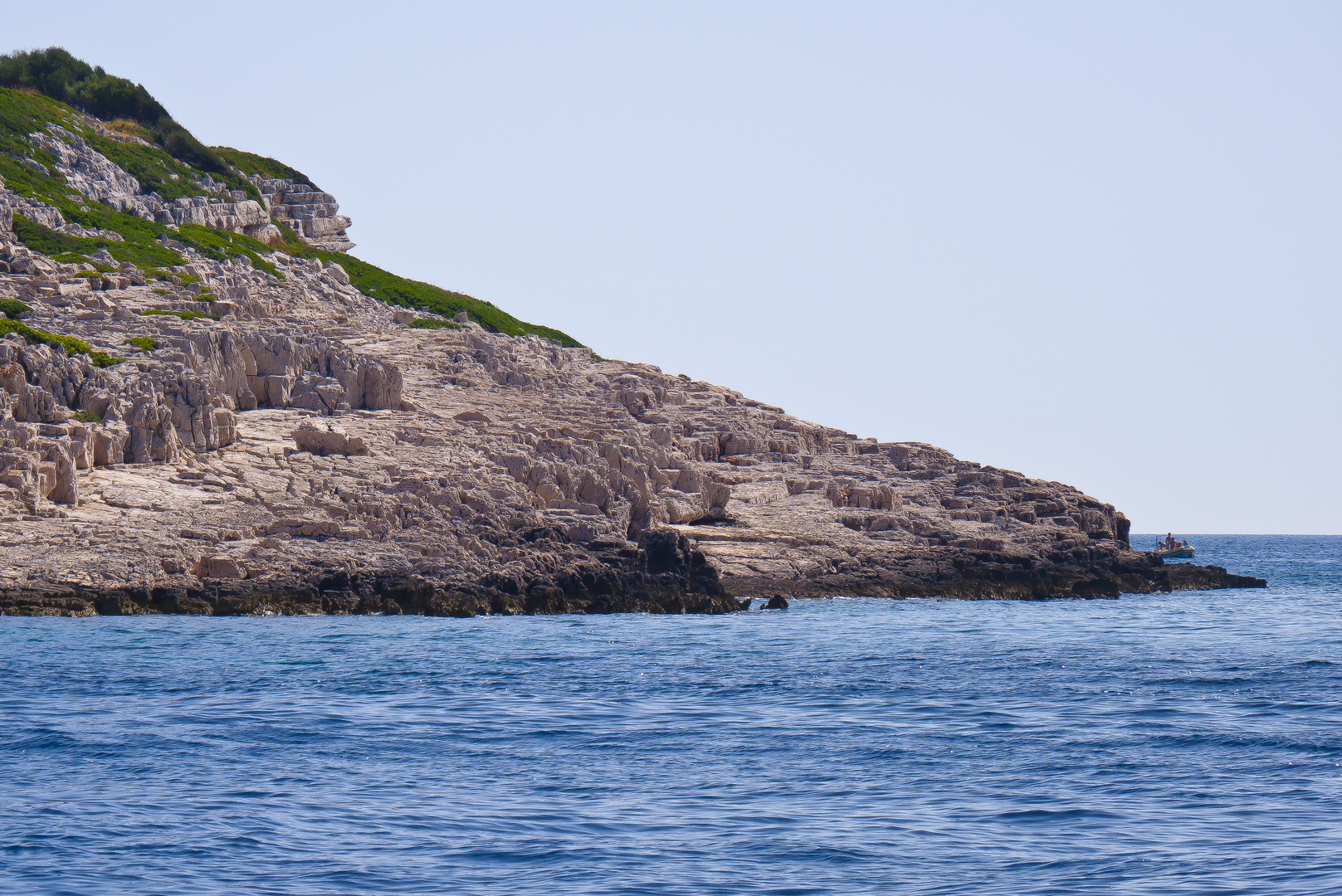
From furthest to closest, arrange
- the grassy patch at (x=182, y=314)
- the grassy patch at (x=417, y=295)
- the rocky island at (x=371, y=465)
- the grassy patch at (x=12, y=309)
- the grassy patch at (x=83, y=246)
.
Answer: the grassy patch at (x=417, y=295)
the grassy patch at (x=83, y=246)
the grassy patch at (x=182, y=314)
the grassy patch at (x=12, y=309)
the rocky island at (x=371, y=465)

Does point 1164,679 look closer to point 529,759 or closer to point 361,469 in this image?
point 529,759

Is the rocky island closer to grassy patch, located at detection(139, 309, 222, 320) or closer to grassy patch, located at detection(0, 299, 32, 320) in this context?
grassy patch, located at detection(0, 299, 32, 320)

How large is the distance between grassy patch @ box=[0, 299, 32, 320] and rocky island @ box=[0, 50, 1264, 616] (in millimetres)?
110

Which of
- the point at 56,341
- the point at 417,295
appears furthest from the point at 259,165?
the point at 56,341

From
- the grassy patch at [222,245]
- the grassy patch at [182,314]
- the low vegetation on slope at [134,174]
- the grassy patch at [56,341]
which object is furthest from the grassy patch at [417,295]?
the grassy patch at [56,341]

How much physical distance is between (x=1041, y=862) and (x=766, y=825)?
→ 407 cm

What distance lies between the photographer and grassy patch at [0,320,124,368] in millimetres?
62219

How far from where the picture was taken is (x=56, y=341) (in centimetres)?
6238

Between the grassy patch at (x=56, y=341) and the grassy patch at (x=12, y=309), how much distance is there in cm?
493

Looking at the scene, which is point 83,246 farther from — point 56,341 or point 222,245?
point 56,341

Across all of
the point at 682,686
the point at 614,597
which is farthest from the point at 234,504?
the point at 682,686

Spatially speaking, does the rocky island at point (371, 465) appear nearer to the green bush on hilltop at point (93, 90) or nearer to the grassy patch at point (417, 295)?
the grassy patch at point (417, 295)

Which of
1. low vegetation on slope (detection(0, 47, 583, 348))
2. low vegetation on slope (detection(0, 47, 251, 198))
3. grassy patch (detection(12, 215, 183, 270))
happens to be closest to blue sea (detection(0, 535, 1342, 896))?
grassy patch (detection(12, 215, 183, 270))

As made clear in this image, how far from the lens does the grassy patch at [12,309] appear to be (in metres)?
69.2
